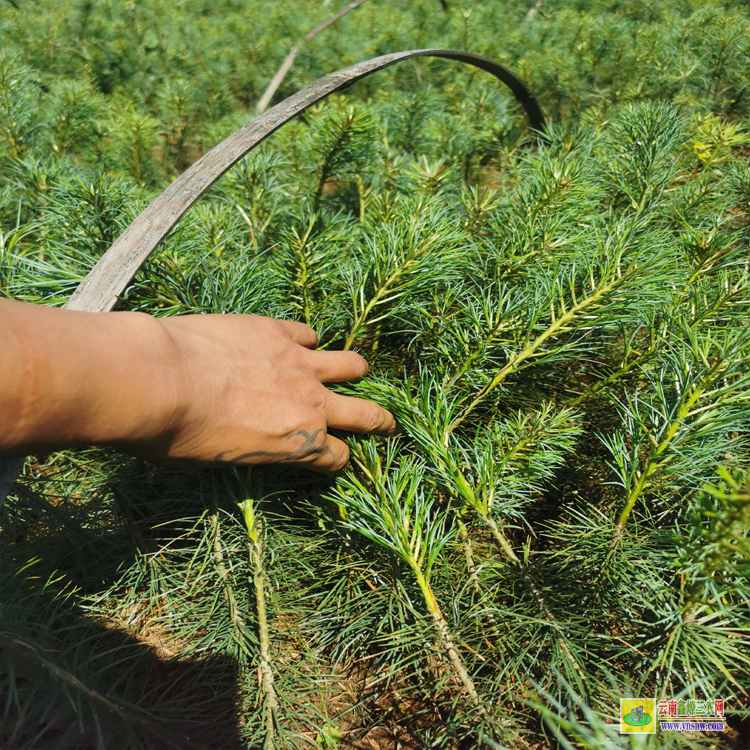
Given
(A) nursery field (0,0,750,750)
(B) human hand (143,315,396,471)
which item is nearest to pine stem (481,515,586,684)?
(A) nursery field (0,0,750,750)

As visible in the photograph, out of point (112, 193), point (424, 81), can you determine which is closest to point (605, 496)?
point (112, 193)

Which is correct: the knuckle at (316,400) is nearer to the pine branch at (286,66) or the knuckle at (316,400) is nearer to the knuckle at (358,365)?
the knuckle at (358,365)

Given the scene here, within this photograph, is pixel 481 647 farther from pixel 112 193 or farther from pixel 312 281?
pixel 112 193

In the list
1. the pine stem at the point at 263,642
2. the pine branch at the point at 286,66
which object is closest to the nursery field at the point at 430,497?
the pine stem at the point at 263,642

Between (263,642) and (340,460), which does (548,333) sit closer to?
(340,460)

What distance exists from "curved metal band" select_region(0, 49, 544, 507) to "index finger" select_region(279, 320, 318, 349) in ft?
0.70

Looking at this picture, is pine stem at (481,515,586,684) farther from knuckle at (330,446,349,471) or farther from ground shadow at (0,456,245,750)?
ground shadow at (0,456,245,750)

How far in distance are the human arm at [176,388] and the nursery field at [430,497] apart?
0.26ft

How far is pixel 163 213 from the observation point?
771 mm

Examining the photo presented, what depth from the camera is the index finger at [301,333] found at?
83 cm

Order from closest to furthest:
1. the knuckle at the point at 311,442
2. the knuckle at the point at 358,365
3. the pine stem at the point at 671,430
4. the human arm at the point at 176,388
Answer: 1. the human arm at the point at 176,388
2. the pine stem at the point at 671,430
3. the knuckle at the point at 311,442
4. the knuckle at the point at 358,365

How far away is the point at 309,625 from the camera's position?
0.80 metres

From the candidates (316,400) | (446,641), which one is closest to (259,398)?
(316,400)

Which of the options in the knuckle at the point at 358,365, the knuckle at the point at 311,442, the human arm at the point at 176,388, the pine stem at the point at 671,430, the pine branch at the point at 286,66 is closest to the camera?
the human arm at the point at 176,388
